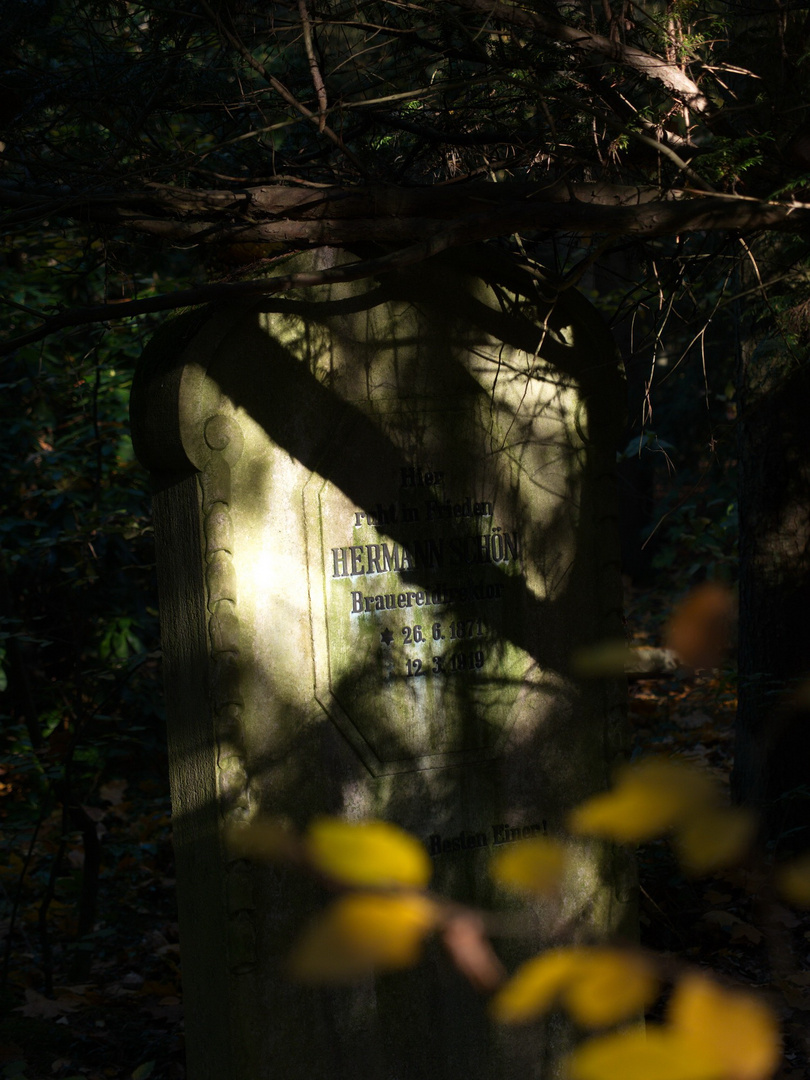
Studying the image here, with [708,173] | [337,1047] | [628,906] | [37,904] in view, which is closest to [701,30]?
[708,173]

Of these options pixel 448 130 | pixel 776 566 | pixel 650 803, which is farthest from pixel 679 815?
pixel 776 566

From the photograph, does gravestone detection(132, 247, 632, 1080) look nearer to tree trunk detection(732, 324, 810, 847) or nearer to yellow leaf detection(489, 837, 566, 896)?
tree trunk detection(732, 324, 810, 847)

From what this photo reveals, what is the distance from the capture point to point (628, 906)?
4.04 metres

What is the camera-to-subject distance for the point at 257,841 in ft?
10.9

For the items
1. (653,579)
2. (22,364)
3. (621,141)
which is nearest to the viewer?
(621,141)

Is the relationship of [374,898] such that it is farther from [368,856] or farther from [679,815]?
[679,815]

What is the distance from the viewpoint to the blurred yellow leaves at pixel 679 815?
1.04m

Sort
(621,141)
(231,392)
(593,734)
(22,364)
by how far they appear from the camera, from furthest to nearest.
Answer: (22,364), (593,734), (621,141), (231,392)

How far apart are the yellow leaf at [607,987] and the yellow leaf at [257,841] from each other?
2431 mm

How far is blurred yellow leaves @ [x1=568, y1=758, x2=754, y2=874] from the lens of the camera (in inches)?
41.0

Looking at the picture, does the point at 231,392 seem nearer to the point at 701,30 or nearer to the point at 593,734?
the point at 593,734

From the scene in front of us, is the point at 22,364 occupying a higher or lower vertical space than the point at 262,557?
higher

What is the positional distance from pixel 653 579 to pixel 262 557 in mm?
11682

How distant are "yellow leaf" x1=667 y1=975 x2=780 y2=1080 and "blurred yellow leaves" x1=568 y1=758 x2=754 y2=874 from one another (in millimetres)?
164
